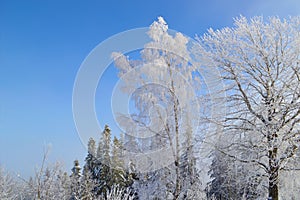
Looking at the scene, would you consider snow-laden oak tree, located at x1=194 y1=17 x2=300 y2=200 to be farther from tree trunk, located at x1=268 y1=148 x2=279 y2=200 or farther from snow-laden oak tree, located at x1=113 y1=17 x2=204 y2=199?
snow-laden oak tree, located at x1=113 y1=17 x2=204 y2=199

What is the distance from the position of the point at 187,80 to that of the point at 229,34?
2174 mm

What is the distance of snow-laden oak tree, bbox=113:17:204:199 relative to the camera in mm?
9422

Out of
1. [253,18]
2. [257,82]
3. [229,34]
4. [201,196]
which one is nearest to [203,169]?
[201,196]

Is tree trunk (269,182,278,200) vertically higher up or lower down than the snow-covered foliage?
lower down

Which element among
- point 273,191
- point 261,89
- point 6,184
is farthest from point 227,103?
point 6,184

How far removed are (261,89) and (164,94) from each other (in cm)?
315

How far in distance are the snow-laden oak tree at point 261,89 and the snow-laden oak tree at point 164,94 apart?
923 mm

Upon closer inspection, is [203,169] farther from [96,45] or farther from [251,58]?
[96,45]

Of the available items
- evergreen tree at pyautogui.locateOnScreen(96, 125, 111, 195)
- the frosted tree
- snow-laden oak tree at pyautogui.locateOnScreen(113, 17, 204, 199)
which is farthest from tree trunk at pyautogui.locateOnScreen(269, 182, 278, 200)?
the frosted tree

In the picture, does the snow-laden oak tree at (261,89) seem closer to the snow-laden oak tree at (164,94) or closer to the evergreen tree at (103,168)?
the snow-laden oak tree at (164,94)

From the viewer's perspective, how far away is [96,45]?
33.0 ft

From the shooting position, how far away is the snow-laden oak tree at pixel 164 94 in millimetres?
9422

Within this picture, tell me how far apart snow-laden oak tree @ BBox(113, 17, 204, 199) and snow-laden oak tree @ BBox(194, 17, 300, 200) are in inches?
36.3

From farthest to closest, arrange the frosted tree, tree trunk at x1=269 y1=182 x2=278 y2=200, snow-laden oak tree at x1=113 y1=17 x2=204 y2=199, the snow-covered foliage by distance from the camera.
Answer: the frosted tree < snow-laden oak tree at x1=113 y1=17 x2=204 y2=199 < tree trunk at x1=269 y1=182 x2=278 y2=200 < the snow-covered foliage
